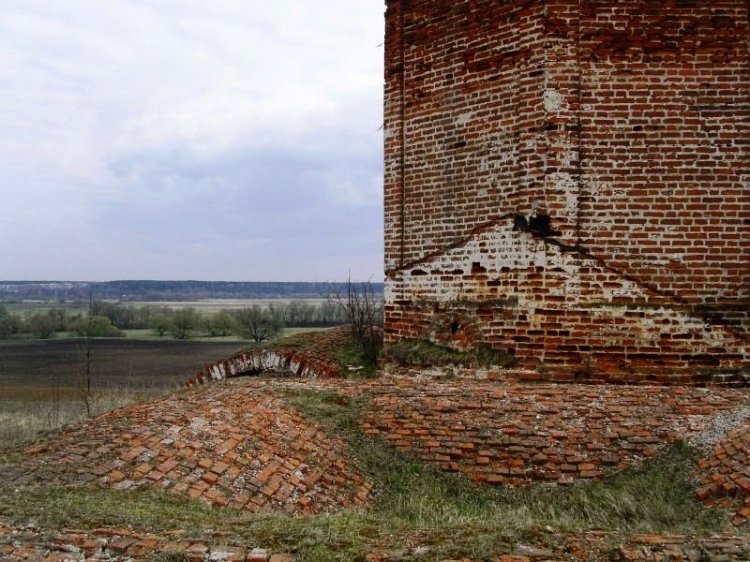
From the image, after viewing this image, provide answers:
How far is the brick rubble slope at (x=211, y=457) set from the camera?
4324mm

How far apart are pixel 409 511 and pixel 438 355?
7.98 feet

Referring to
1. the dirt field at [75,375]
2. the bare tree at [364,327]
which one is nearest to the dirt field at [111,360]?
the dirt field at [75,375]

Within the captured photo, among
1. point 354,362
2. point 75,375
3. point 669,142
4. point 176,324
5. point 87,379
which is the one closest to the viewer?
point 669,142

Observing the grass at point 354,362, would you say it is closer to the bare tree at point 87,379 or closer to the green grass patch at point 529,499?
the green grass patch at point 529,499

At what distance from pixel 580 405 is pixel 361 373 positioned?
3.38 m

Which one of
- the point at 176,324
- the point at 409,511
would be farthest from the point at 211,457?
the point at 176,324

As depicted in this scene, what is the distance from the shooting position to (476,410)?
5.57 m

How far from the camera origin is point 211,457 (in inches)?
185

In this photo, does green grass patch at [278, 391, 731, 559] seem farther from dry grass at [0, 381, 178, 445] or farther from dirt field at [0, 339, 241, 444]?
dry grass at [0, 381, 178, 445]

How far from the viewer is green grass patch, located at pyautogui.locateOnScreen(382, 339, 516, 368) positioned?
6.45 m

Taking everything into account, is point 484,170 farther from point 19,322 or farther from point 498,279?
point 19,322

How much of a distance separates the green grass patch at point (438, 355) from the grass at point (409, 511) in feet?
4.05

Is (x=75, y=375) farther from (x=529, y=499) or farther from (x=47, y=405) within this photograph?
(x=529, y=499)

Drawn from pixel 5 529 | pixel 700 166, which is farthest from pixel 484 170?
pixel 5 529
